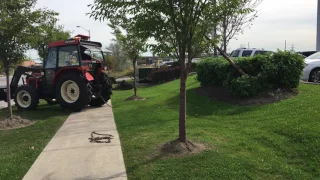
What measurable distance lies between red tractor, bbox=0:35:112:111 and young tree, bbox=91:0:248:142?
6.82 metres

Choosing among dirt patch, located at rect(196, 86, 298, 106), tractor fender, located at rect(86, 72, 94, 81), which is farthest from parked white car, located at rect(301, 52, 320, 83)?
tractor fender, located at rect(86, 72, 94, 81)

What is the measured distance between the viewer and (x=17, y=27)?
9594 mm

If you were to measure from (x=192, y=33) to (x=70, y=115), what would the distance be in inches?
285

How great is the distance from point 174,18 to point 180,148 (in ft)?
7.16

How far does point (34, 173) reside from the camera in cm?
528

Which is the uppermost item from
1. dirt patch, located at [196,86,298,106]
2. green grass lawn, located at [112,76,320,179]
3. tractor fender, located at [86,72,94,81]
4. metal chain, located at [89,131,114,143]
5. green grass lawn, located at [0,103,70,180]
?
tractor fender, located at [86,72,94,81]

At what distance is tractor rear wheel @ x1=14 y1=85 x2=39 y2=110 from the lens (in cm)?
1287

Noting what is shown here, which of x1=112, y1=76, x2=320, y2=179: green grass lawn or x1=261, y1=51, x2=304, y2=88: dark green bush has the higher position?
x1=261, y1=51, x2=304, y2=88: dark green bush

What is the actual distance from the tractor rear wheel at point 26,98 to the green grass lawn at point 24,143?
133cm

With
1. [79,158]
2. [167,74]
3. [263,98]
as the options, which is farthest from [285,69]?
[167,74]

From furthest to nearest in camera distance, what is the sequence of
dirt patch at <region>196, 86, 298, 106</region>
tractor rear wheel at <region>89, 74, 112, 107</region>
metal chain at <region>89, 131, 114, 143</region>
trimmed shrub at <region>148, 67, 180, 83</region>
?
1. trimmed shrub at <region>148, 67, 180, 83</region>
2. tractor rear wheel at <region>89, 74, 112, 107</region>
3. dirt patch at <region>196, 86, 298, 106</region>
4. metal chain at <region>89, 131, 114, 143</region>

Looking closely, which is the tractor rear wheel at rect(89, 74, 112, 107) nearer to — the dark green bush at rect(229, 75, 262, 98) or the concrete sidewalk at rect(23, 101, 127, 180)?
the concrete sidewalk at rect(23, 101, 127, 180)

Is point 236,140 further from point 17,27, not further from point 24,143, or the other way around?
point 17,27

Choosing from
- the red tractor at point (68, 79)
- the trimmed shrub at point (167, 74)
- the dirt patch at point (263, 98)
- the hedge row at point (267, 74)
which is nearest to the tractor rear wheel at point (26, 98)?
the red tractor at point (68, 79)
